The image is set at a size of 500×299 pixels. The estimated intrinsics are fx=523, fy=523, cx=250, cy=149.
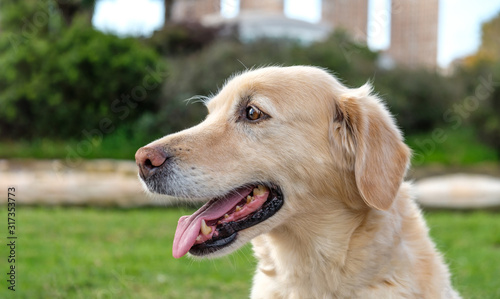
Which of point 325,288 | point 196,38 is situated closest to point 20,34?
point 196,38

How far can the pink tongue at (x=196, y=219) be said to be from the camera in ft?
8.86

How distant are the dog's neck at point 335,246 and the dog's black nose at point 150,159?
0.75m

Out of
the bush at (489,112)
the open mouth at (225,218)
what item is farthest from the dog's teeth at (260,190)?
the bush at (489,112)

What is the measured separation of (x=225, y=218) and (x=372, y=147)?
86 cm

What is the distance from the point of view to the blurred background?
5773 mm

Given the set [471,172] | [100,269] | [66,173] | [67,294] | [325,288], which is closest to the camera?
[325,288]

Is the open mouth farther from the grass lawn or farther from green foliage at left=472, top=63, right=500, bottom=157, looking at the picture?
green foliage at left=472, top=63, right=500, bottom=157

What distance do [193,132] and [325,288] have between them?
3.61ft

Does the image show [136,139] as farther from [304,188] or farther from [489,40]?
[489,40]

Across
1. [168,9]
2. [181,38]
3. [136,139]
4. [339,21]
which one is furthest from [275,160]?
[339,21]

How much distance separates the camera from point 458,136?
1537 cm

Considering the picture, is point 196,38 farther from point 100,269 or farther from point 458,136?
point 100,269

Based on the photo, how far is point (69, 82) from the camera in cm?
1247

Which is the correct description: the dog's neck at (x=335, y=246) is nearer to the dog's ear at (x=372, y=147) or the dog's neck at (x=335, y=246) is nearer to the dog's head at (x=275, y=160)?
the dog's head at (x=275, y=160)
